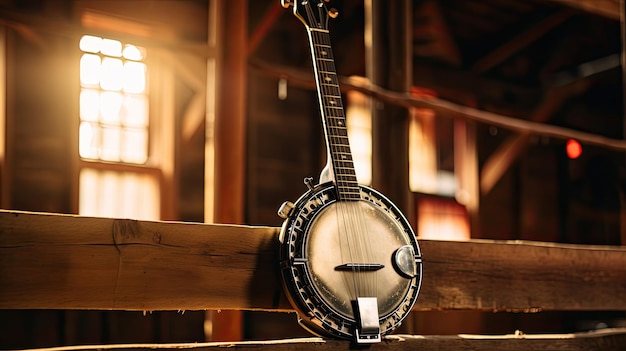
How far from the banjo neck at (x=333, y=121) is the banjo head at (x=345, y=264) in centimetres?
4

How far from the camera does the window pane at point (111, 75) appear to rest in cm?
562

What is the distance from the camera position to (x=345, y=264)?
2.22m

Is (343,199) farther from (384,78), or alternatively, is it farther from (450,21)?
(450,21)

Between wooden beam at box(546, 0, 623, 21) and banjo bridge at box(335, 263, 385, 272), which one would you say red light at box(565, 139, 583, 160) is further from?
banjo bridge at box(335, 263, 385, 272)

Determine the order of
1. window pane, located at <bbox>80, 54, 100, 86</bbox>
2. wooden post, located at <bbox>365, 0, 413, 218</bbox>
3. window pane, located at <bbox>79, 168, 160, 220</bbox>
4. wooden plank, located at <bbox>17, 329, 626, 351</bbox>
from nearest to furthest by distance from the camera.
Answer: wooden plank, located at <bbox>17, 329, 626, 351</bbox>
wooden post, located at <bbox>365, 0, 413, 218</bbox>
window pane, located at <bbox>79, 168, 160, 220</bbox>
window pane, located at <bbox>80, 54, 100, 86</bbox>

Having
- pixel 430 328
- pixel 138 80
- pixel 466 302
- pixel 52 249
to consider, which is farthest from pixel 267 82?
pixel 52 249

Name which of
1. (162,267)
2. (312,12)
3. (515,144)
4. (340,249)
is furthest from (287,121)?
(162,267)

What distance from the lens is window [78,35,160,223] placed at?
5.47 meters

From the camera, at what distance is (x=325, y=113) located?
7.67ft

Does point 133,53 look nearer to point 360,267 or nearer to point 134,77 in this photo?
point 134,77

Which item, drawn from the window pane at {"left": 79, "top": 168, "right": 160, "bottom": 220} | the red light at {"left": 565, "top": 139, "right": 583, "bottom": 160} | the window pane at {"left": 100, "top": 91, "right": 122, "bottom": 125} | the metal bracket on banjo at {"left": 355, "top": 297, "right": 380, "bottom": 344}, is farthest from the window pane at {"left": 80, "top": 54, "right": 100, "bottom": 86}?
the red light at {"left": 565, "top": 139, "right": 583, "bottom": 160}

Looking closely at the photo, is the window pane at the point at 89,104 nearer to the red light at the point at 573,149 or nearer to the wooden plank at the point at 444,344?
the wooden plank at the point at 444,344

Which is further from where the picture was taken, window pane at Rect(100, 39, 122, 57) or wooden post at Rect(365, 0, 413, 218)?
window pane at Rect(100, 39, 122, 57)

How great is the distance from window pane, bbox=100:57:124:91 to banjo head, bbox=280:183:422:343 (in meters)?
3.64
